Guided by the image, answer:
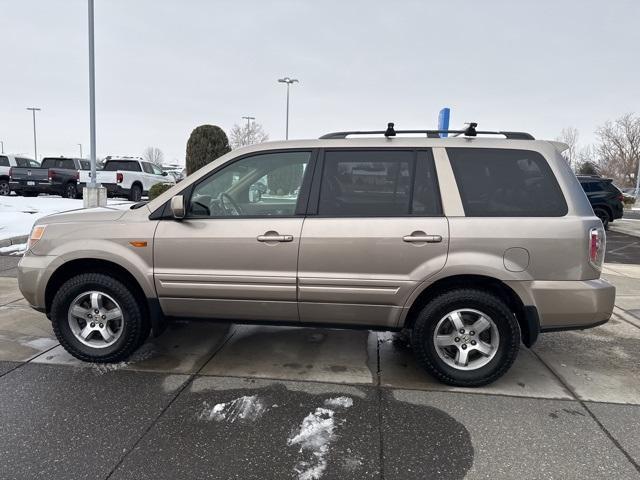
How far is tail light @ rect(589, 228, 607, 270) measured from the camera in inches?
126

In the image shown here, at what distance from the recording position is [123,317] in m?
3.70

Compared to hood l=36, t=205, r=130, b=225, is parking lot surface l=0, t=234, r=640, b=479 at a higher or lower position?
lower

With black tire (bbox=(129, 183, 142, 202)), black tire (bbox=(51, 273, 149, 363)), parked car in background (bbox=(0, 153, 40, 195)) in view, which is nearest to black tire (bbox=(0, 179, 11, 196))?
parked car in background (bbox=(0, 153, 40, 195))

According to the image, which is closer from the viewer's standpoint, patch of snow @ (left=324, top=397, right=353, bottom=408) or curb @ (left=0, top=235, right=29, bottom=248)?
patch of snow @ (left=324, top=397, right=353, bottom=408)

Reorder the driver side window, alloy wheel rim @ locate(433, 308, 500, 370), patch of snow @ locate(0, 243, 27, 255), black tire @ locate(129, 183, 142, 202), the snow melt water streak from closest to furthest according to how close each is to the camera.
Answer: the snow melt water streak < alloy wheel rim @ locate(433, 308, 500, 370) < the driver side window < patch of snow @ locate(0, 243, 27, 255) < black tire @ locate(129, 183, 142, 202)

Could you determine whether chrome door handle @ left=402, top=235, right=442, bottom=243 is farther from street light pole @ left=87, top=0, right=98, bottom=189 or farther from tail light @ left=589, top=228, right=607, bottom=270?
street light pole @ left=87, top=0, right=98, bottom=189

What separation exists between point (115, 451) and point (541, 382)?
300cm

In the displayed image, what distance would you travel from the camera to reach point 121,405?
3121mm

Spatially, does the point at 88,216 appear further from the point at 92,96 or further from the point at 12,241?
the point at 92,96

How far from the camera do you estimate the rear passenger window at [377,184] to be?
11.1ft

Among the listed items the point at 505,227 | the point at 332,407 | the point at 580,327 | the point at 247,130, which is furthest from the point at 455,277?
the point at 247,130

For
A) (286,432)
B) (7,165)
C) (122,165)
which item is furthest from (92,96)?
(286,432)

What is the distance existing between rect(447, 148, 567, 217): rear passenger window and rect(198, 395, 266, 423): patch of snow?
6.46 ft

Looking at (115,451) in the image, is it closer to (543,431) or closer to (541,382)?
(543,431)
